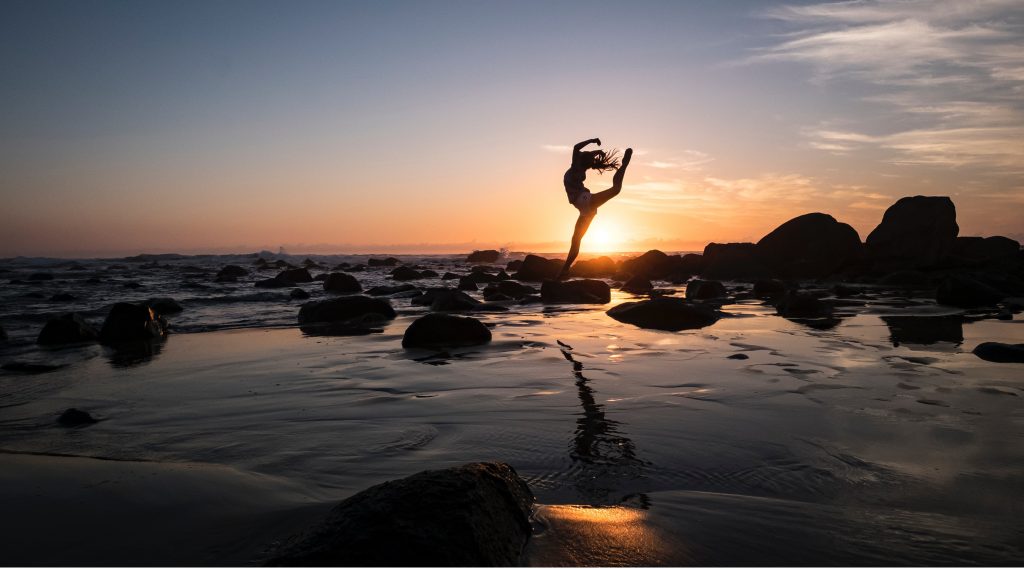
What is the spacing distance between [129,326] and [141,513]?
6678 mm

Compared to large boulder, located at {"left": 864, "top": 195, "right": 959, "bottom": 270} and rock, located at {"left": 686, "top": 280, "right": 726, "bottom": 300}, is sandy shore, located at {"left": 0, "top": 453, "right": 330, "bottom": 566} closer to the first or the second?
rock, located at {"left": 686, "top": 280, "right": 726, "bottom": 300}

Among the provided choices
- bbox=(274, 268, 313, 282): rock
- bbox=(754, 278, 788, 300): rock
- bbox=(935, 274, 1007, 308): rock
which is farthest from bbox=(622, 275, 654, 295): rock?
bbox=(274, 268, 313, 282): rock

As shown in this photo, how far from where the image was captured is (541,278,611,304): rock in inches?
486

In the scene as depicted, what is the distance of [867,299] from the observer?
11852 mm

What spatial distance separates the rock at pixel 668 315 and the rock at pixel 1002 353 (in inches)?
124

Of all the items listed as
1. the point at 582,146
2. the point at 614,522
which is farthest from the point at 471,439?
the point at 582,146

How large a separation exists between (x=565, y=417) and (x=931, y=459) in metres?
1.93

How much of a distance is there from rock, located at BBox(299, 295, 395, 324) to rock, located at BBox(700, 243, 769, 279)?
16.0 meters

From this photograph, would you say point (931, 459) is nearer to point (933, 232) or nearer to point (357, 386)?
point (357, 386)

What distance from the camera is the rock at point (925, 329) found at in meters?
6.53

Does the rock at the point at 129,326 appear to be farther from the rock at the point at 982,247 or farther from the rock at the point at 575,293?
the rock at the point at 982,247

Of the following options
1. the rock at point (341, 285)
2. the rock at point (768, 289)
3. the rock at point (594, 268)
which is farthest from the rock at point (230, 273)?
the rock at point (768, 289)

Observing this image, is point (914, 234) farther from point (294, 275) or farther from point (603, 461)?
point (294, 275)

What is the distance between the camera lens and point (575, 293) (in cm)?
1247
